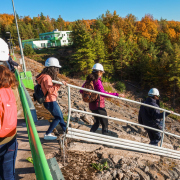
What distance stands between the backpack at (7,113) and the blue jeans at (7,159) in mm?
139

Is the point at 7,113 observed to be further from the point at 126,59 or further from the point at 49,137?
the point at 126,59

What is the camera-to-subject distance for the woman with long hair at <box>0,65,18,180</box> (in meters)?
1.76

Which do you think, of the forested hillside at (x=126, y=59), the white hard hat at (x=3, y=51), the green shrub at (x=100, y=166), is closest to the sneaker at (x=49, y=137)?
the green shrub at (x=100, y=166)

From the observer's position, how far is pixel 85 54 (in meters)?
32.6

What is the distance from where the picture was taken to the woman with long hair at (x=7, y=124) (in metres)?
1.76

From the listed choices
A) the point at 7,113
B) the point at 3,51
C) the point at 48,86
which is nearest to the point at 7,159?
the point at 7,113

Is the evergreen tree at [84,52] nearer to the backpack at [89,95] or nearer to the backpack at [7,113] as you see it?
the backpack at [89,95]

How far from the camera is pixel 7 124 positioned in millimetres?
1795

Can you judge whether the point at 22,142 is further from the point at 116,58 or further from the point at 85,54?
the point at 116,58

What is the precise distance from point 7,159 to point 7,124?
1.44ft

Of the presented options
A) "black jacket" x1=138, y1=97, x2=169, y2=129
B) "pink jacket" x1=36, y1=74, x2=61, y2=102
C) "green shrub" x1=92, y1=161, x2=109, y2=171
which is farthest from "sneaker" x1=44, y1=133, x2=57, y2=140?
"black jacket" x1=138, y1=97, x2=169, y2=129

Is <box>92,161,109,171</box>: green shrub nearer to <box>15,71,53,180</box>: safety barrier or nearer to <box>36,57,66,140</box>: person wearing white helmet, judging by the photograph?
Answer: <box>36,57,66,140</box>: person wearing white helmet

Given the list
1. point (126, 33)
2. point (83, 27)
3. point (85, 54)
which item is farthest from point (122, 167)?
point (126, 33)

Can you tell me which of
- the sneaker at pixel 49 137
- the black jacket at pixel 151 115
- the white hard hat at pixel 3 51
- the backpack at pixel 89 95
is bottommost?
the sneaker at pixel 49 137
